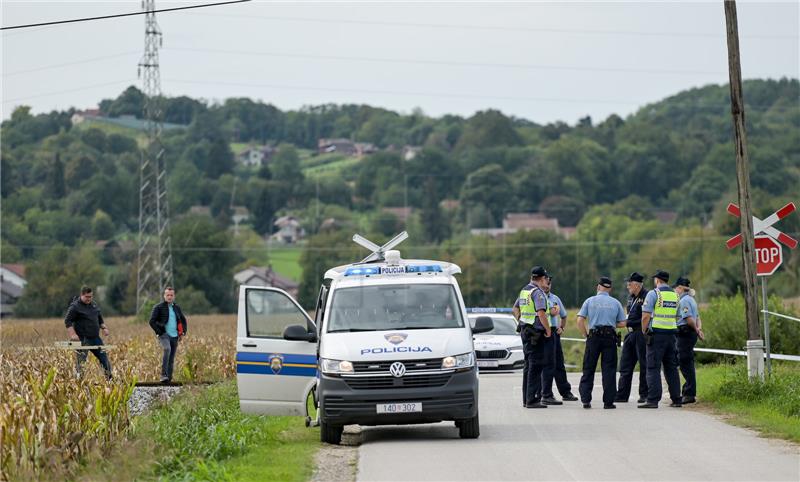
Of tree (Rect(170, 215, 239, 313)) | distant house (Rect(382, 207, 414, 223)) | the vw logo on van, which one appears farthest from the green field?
the vw logo on van

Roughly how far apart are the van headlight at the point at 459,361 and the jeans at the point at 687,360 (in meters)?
5.91

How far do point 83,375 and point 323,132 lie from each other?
184 m

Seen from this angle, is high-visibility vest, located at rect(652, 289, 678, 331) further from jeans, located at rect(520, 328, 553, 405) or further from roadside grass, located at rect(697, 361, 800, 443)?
jeans, located at rect(520, 328, 553, 405)

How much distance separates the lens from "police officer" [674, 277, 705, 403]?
2188 cm

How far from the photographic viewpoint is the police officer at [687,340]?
21875 mm

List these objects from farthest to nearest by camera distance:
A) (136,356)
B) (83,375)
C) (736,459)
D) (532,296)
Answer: (136,356) < (532,296) < (83,375) < (736,459)

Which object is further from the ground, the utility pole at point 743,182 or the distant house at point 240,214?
the distant house at point 240,214

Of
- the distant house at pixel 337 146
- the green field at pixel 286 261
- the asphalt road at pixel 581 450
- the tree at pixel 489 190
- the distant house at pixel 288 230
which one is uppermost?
the distant house at pixel 337 146

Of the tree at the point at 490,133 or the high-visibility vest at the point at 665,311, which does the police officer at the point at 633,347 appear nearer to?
the high-visibility vest at the point at 665,311

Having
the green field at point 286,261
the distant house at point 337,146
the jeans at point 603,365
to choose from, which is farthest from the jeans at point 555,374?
the distant house at point 337,146

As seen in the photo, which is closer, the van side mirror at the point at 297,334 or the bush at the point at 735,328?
the van side mirror at the point at 297,334

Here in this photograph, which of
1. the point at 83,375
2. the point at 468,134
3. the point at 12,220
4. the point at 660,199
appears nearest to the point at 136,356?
the point at 83,375

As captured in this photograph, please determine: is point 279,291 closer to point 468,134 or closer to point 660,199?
point 660,199

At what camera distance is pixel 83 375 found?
16.8m
